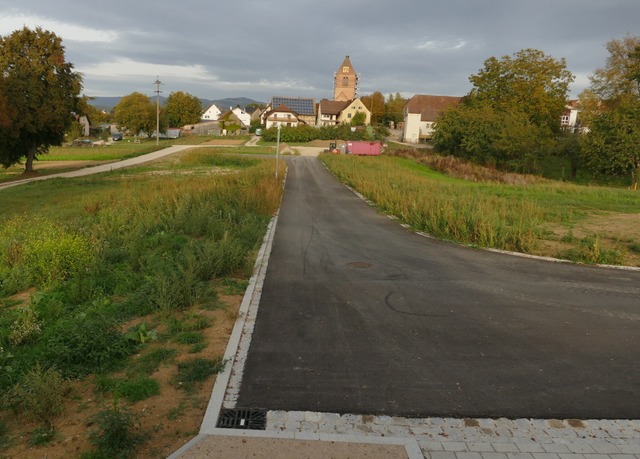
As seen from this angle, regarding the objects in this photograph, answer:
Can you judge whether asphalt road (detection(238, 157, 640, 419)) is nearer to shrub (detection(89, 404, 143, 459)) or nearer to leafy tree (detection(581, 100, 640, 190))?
shrub (detection(89, 404, 143, 459))

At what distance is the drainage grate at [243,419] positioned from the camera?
174 inches

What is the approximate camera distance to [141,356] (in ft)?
19.0

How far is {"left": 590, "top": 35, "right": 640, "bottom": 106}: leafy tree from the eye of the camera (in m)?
50.1

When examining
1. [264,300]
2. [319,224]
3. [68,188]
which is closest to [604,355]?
[264,300]

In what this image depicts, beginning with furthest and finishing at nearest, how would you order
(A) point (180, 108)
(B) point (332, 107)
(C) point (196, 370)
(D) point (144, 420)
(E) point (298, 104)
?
1. (E) point (298, 104)
2. (A) point (180, 108)
3. (B) point (332, 107)
4. (C) point (196, 370)
5. (D) point (144, 420)

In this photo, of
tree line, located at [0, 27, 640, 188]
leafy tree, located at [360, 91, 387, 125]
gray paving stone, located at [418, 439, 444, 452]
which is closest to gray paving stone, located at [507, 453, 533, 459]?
gray paving stone, located at [418, 439, 444, 452]

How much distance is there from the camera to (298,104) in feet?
396

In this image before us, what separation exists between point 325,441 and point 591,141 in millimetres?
44806

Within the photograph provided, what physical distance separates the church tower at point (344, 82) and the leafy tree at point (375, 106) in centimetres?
874

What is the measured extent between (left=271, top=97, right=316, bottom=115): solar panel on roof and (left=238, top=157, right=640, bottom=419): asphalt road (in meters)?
111

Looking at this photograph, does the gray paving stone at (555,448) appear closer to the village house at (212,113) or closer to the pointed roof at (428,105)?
the pointed roof at (428,105)

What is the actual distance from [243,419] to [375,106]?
377 ft

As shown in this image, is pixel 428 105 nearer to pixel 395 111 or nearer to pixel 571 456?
pixel 395 111

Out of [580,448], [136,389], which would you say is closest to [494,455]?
[580,448]
